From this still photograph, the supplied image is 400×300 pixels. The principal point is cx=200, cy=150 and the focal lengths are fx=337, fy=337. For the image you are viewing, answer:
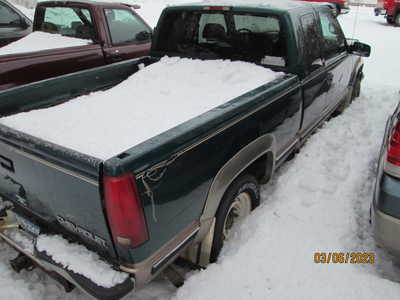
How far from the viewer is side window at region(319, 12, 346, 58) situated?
3.95 m

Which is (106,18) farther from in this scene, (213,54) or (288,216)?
(288,216)

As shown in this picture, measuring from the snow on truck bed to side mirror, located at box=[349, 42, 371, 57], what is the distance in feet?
6.95

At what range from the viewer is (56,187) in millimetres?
1843

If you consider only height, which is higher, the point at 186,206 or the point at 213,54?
the point at 213,54

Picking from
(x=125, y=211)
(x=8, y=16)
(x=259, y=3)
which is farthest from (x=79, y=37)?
(x=125, y=211)

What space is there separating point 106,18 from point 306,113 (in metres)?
3.39

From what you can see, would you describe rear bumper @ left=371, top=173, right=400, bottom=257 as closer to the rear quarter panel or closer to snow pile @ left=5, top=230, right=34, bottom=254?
the rear quarter panel

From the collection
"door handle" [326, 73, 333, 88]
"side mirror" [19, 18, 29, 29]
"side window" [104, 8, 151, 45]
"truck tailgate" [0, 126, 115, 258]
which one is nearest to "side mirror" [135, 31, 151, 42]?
"side window" [104, 8, 151, 45]

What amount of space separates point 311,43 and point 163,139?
237cm

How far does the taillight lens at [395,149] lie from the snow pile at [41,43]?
4222 mm

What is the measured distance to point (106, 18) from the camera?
16.9 ft

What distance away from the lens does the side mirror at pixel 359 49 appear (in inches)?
181

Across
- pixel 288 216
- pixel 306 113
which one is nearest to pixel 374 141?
pixel 306 113

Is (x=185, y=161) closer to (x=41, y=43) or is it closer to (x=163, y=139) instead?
(x=163, y=139)
